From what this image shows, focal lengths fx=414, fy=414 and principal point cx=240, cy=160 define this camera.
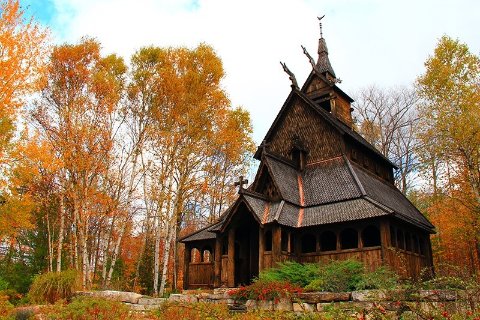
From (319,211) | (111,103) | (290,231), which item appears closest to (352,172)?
(319,211)

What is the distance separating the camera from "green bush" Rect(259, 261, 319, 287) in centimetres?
1404

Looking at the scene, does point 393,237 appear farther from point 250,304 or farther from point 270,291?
point 250,304

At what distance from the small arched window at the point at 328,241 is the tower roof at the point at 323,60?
444 inches

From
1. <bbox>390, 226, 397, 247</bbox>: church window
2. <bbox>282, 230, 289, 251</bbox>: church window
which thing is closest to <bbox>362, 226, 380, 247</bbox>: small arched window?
<bbox>390, 226, 397, 247</bbox>: church window

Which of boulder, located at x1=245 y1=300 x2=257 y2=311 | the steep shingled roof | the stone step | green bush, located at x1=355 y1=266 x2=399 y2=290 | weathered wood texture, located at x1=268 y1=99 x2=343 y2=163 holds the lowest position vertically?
the stone step

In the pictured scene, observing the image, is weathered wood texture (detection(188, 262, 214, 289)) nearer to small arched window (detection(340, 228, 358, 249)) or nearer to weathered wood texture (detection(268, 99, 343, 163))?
small arched window (detection(340, 228, 358, 249))

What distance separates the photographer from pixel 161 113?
912 inches

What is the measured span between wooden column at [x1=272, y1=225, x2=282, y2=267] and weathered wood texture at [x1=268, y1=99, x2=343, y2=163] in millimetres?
5949

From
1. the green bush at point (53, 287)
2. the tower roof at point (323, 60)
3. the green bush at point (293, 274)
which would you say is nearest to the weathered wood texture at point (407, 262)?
the green bush at point (293, 274)

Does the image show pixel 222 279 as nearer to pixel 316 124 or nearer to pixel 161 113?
pixel 316 124

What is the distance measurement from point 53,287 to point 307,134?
1332 cm

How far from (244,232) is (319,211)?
3.64 metres

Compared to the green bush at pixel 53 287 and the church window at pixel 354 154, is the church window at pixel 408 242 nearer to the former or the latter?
the church window at pixel 354 154

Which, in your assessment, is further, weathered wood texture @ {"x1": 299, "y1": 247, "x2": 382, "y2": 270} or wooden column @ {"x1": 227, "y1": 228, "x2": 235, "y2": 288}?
wooden column @ {"x1": 227, "y1": 228, "x2": 235, "y2": 288}
